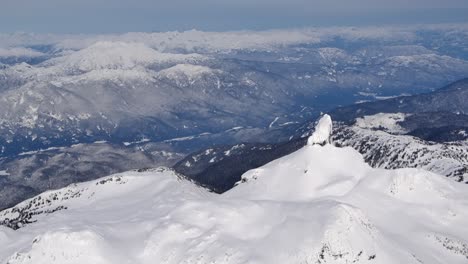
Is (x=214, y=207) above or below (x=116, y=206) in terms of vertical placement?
above

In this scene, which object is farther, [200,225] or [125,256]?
[200,225]

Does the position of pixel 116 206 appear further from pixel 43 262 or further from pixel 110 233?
pixel 43 262

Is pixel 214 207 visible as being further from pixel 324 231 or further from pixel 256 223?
pixel 324 231

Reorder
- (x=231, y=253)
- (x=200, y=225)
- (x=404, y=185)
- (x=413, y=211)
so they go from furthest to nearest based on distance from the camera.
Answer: (x=404, y=185) → (x=413, y=211) → (x=200, y=225) → (x=231, y=253)

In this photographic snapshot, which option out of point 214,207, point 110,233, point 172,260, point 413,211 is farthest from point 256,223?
point 413,211

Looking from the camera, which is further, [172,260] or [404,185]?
[404,185]

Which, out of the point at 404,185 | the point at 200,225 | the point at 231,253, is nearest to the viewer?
the point at 231,253
